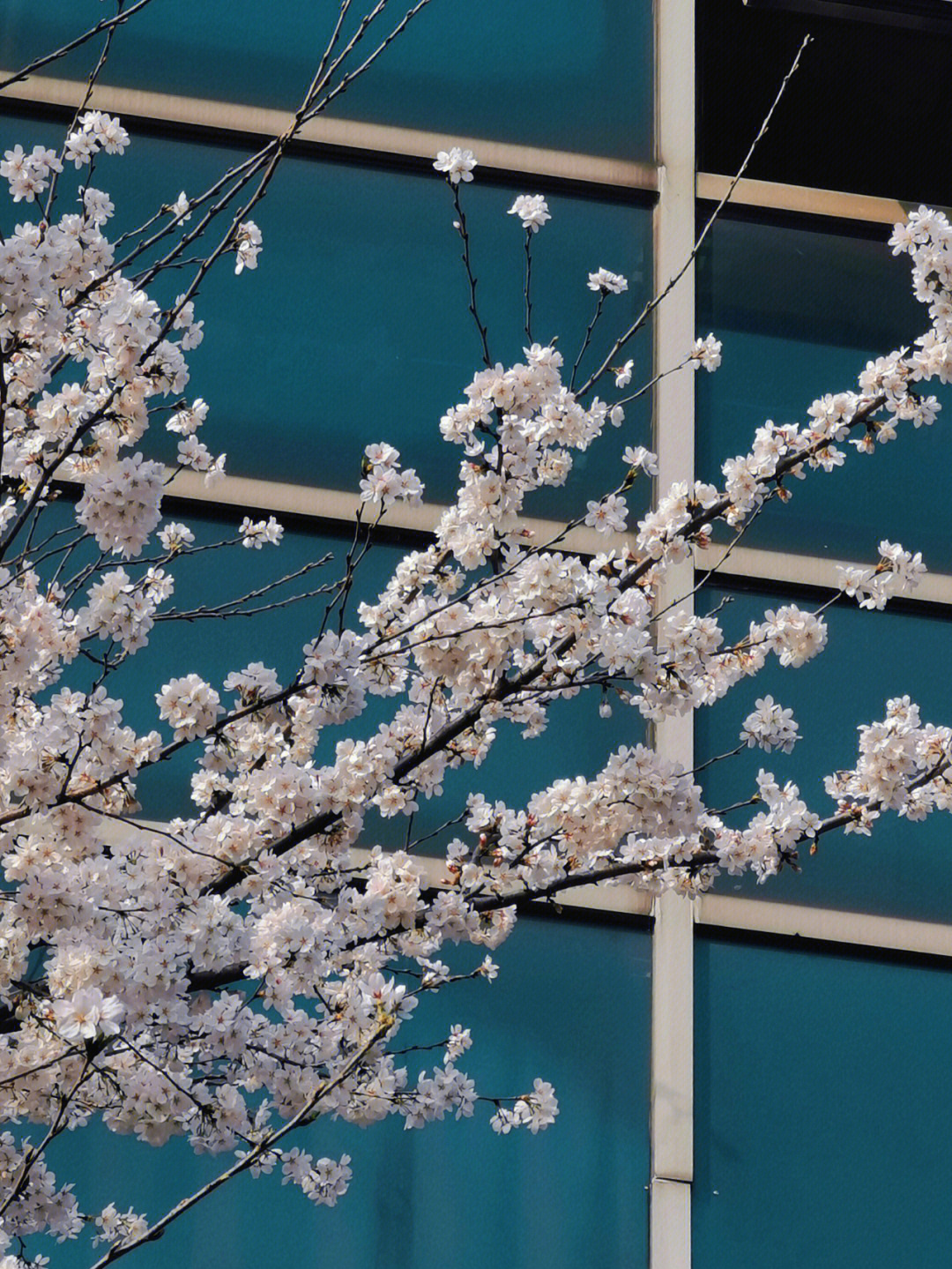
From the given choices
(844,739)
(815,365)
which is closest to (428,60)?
(815,365)

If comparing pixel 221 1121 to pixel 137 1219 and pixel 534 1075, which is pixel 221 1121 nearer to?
pixel 137 1219

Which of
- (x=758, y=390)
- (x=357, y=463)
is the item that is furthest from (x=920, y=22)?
(x=357, y=463)

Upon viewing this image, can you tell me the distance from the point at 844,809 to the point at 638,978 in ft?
8.04

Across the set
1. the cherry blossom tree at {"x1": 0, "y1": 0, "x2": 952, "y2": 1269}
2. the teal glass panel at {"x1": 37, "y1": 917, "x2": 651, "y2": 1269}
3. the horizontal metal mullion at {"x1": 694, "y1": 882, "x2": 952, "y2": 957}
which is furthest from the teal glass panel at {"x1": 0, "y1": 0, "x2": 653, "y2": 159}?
the teal glass panel at {"x1": 37, "y1": 917, "x2": 651, "y2": 1269}

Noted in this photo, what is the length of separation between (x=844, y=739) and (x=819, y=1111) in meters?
1.48

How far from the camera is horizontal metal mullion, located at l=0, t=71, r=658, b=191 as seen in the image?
280 inches

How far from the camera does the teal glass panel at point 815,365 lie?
7148 millimetres

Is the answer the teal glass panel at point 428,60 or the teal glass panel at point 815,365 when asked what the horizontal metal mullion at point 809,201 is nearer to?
the teal glass panel at point 815,365

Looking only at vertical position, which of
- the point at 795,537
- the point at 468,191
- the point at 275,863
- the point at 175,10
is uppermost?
the point at 175,10

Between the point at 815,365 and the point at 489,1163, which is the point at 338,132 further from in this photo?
the point at 489,1163

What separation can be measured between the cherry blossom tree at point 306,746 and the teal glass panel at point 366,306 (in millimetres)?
2513

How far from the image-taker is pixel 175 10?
7.39 m

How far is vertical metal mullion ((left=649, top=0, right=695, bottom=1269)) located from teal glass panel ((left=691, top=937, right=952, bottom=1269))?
3.1 inches

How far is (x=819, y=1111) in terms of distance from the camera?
626cm
